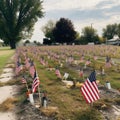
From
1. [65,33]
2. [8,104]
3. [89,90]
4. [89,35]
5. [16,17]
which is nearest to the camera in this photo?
[89,90]

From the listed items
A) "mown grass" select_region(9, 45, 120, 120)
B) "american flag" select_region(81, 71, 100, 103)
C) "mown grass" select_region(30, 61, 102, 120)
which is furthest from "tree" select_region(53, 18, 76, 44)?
"american flag" select_region(81, 71, 100, 103)

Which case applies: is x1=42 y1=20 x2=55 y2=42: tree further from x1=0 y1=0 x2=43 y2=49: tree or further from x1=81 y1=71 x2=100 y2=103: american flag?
x1=81 y1=71 x2=100 y2=103: american flag

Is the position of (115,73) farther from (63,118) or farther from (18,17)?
(18,17)

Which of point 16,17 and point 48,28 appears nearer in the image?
point 16,17

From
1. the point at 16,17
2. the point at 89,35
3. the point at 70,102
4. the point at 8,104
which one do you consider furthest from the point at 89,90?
the point at 89,35

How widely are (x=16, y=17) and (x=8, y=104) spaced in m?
81.1

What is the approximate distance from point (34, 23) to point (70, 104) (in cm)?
8363

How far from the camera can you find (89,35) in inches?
5674

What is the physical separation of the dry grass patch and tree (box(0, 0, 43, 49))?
77.1 meters

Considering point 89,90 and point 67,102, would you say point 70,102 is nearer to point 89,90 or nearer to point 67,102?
point 67,102

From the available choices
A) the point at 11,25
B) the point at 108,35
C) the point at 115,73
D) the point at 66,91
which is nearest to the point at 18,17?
the point at 11,25

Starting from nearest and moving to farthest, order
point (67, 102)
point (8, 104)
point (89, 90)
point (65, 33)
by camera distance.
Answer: point (89, 90), point (67, 102), point (8, 104), point (65, 33)

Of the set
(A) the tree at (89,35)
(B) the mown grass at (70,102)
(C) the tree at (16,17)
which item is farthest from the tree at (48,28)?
(B) the mown grass at (70,102)

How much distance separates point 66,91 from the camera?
17297mm
